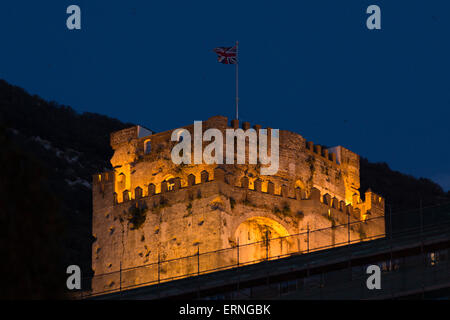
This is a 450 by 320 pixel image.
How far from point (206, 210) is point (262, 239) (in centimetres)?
442

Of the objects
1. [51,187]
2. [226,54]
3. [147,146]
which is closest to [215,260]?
[147,146]

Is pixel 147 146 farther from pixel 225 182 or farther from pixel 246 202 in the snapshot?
pixel 246 202

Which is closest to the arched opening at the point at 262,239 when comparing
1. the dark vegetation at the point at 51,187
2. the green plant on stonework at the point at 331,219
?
the green plant on stonework at the point at 331,219

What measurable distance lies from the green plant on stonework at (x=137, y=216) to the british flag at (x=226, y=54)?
407 inches

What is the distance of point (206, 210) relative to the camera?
2827 inches

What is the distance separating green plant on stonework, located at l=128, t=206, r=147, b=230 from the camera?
74.0 metres

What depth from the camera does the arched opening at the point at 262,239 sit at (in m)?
70.1

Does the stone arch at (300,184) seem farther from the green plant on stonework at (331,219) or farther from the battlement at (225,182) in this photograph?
the green plant on stonework at (331,219)

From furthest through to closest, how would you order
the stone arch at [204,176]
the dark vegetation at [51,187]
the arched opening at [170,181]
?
the arched opening at [170,181], the stone arch at [204,176], the dark vegetation at [51,187]

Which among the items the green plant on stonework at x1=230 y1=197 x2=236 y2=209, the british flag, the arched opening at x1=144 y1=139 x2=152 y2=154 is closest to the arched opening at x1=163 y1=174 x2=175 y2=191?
the arched opening at x1=144 y1=139 x2=152 y2=154

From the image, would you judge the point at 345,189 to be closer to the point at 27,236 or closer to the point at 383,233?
the point at 383,233

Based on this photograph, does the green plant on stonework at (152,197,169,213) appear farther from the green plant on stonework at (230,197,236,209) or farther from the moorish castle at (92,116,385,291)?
the green plant on stonework at (230,197,236,209)

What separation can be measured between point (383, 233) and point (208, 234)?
12027 mm
